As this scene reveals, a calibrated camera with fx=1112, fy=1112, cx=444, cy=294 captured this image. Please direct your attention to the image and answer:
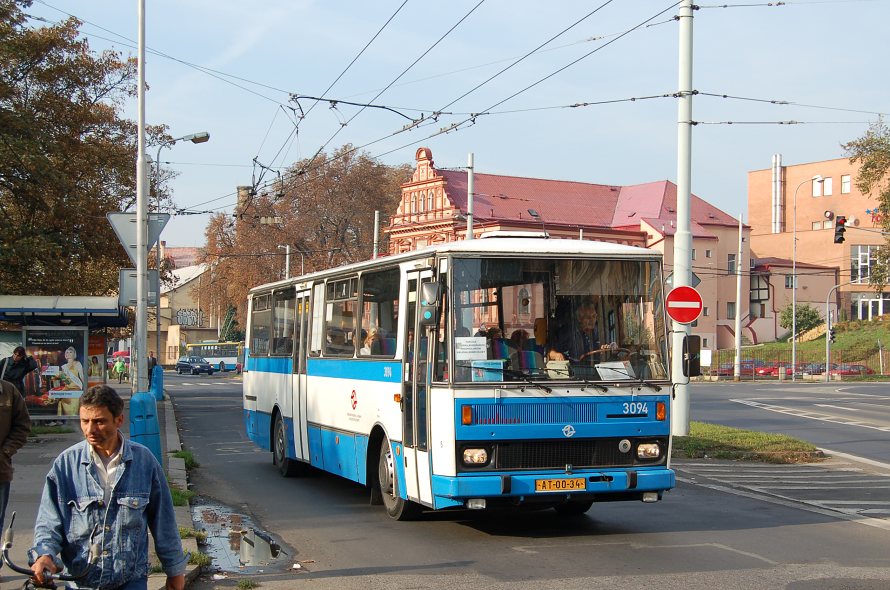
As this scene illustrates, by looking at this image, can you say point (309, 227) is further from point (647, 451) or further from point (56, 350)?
point (647, 451)

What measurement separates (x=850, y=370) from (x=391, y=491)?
220 feet

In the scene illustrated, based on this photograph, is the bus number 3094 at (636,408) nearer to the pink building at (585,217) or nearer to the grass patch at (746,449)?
the grass patch at (746,449)

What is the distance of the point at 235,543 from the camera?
35.3 feet

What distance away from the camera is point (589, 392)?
10469mm

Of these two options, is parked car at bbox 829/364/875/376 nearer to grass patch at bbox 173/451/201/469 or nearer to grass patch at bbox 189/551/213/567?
grass patch at bbox 173/451/201/469

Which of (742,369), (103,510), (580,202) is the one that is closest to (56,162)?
(103,510)

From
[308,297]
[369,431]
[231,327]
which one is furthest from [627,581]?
[231,327]

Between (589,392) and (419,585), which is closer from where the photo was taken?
(419,585)

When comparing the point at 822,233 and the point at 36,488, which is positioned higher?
the point at 822,233

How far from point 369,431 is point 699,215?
268 feet

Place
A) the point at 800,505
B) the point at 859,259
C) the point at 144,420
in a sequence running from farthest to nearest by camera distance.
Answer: the point at 859,259 → the point at 800,505 → the point at 144,420

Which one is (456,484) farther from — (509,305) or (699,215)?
(699,215)

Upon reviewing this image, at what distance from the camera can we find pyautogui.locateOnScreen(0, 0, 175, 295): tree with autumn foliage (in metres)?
28.8

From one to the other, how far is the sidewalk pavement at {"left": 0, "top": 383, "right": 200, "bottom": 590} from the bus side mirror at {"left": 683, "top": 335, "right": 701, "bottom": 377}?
5696 mm
